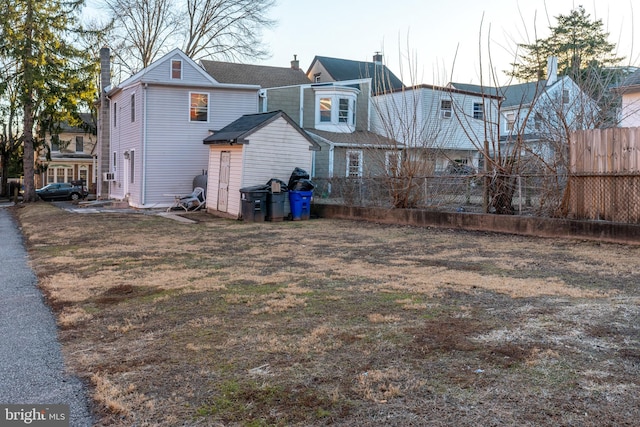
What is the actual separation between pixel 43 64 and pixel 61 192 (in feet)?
25.4

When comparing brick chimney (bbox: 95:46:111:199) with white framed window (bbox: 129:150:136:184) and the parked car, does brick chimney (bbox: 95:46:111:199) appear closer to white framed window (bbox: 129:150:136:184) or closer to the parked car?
white framed window (bbox: 129:150:136:184)

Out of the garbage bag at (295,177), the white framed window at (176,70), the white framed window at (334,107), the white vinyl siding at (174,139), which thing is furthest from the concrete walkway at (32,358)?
the white framed window at (334,107)

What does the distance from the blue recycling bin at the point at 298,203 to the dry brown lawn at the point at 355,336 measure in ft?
23.6

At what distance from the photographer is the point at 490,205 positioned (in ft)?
41.5

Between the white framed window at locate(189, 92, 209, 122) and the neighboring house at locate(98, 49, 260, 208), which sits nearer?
the neighboring house at locate(98, 49, 260, 208)

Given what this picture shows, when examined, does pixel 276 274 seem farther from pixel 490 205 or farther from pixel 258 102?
pixel 258 102

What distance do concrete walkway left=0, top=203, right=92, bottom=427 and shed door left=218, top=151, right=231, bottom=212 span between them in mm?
10534

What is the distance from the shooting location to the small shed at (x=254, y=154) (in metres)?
16.8

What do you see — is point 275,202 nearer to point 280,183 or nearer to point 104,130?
point 280,183

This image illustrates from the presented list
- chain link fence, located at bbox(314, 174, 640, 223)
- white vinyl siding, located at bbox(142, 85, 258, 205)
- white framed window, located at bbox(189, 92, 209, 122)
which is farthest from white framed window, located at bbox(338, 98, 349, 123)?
chain link fence, located at bbox(314, 174, 640, 223)

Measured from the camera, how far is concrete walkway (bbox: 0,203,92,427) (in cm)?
346

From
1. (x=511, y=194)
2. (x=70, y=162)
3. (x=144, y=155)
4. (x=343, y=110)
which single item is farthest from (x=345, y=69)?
(x=511, y=194)

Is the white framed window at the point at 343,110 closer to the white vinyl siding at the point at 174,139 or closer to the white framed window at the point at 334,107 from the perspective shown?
the white framed window at the point at 334,107

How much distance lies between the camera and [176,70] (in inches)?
899
